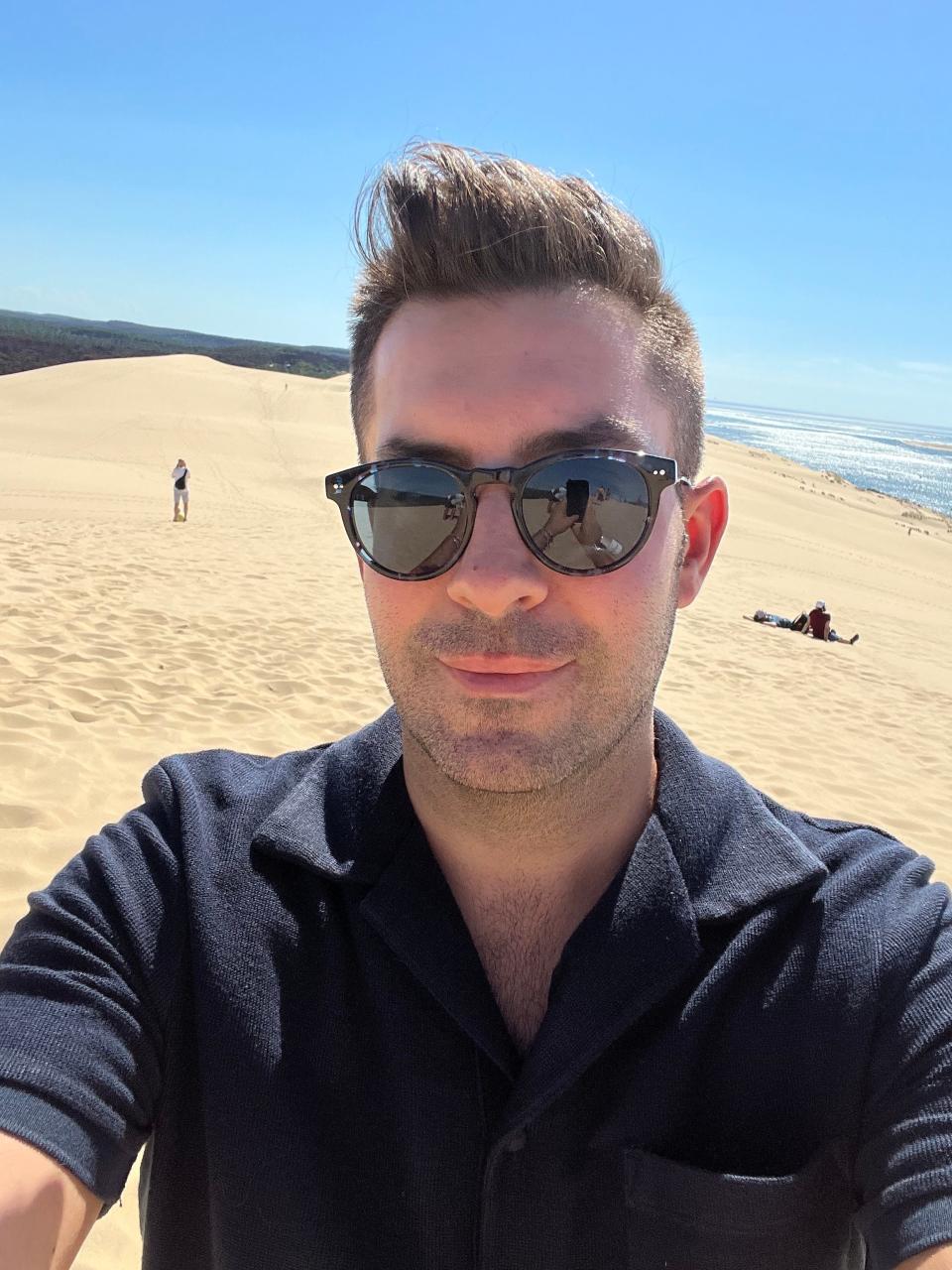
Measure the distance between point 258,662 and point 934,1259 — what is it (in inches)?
262

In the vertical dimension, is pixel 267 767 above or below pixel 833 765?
above

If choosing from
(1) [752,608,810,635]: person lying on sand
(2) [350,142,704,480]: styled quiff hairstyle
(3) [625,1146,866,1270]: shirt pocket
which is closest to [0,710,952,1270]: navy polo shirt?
(3) [625,1146,866,1270]: shirt pocket

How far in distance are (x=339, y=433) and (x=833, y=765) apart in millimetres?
27777

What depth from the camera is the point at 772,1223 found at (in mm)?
1160

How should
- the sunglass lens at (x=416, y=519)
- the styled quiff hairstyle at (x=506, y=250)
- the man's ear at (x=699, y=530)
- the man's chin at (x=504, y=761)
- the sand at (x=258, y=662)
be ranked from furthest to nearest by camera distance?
the sand at (x=258, y=662) < the man's ear at (x=699, y=530) < the styled quiff hairstyle at (x=506, y=250) < the sunglass lens at (x=416, y=519) < the man's chin at (x=504, y=761)

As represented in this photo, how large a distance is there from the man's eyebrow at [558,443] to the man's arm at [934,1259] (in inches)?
51.8

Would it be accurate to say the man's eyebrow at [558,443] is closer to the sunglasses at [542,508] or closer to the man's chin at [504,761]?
the sunglasses at [542,508]

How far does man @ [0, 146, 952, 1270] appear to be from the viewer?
3.91ft

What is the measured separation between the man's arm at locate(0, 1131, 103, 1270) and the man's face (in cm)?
82

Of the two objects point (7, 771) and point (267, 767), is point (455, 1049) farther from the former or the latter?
point (7, 771)

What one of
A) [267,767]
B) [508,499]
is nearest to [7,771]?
[267,767]

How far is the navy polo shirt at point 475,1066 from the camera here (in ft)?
3.86

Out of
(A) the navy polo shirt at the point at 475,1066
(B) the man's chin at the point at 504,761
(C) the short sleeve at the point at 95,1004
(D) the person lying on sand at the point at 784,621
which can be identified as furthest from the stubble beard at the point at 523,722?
(D) the person lying on sand at the point at 784,621

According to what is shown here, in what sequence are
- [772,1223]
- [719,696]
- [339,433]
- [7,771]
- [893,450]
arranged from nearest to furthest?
[772,1223] < [7,771] < [719,696] < [339,433] < [893,450]
